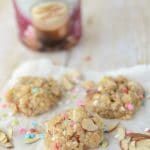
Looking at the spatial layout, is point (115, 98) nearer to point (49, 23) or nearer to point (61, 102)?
point (61, 102)

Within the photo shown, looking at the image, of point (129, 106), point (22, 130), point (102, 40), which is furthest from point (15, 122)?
point (102, 40)

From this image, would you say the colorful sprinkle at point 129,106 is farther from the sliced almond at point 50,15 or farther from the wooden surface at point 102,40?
the sliced almond at point 50,15

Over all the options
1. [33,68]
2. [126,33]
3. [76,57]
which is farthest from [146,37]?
[33,68]

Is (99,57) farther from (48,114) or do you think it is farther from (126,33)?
(48,114)

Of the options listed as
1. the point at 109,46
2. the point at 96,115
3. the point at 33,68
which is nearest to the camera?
the point at 96,115

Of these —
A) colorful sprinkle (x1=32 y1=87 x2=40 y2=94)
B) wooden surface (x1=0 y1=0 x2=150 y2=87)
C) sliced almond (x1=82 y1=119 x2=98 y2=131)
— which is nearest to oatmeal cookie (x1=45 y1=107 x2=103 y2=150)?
sliced almond (x1=82 y1=119 x2=98 y2=131)
